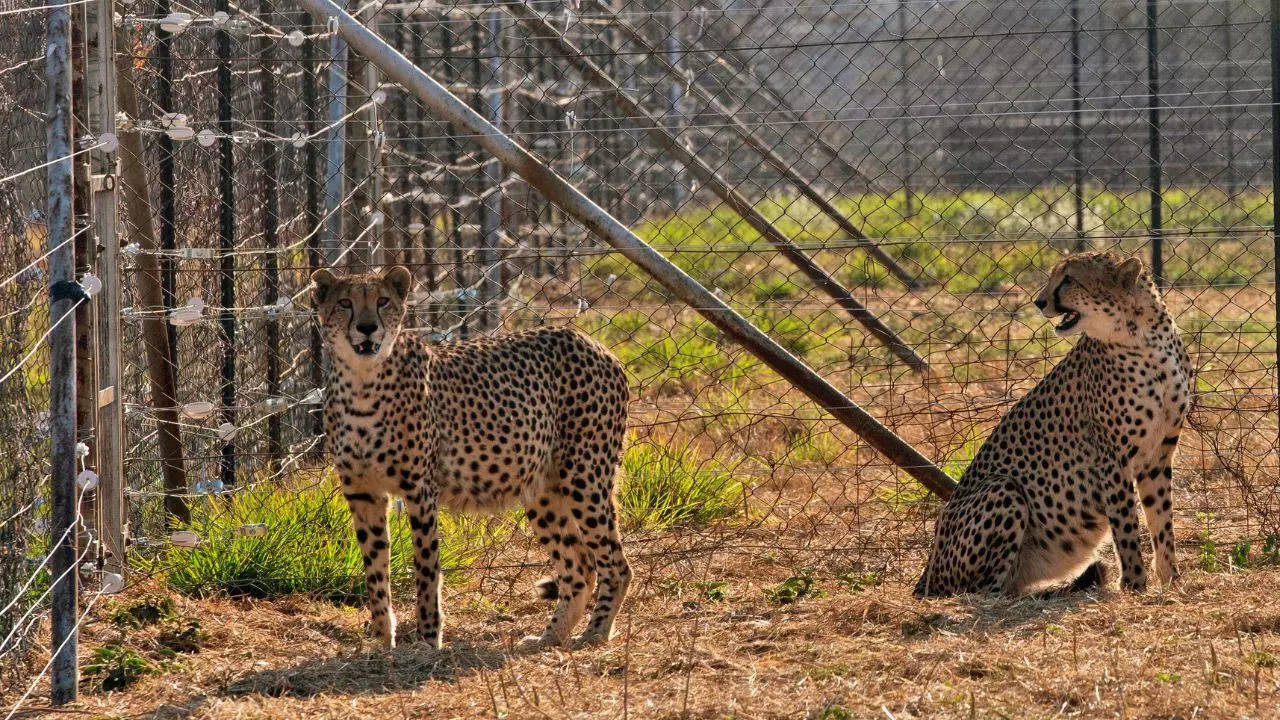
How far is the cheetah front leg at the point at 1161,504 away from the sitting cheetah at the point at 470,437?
1.65 metres

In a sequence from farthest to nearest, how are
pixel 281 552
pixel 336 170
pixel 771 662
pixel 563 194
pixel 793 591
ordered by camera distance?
pixel 336 170 < pixel 281 552 < pixel 793 591 < pixel 563 194 < pixel 771 662

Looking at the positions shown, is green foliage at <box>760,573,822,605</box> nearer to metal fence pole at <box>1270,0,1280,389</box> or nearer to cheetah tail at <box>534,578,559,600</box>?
cheetah tail at <box>534,578,559,600</box>

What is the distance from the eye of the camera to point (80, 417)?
4289 mm

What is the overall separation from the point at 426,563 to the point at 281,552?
827 mm

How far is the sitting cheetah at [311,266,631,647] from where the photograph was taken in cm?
443

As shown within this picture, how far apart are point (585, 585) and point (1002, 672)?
154 centimetres

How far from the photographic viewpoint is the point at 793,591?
16.4ft

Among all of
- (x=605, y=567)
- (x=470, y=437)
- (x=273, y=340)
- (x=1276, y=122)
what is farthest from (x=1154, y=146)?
(x=273, y=340)

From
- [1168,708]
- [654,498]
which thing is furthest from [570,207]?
[1168,708]

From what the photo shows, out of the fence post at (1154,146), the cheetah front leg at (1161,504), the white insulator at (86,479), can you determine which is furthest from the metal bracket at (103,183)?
the fence post at (1154,146)

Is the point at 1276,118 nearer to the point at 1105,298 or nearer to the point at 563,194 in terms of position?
the point at 1105,298

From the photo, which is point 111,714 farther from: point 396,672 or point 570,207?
point 570,207

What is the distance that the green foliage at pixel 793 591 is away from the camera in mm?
4957

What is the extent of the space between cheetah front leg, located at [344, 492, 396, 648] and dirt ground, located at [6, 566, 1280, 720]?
10 cm
